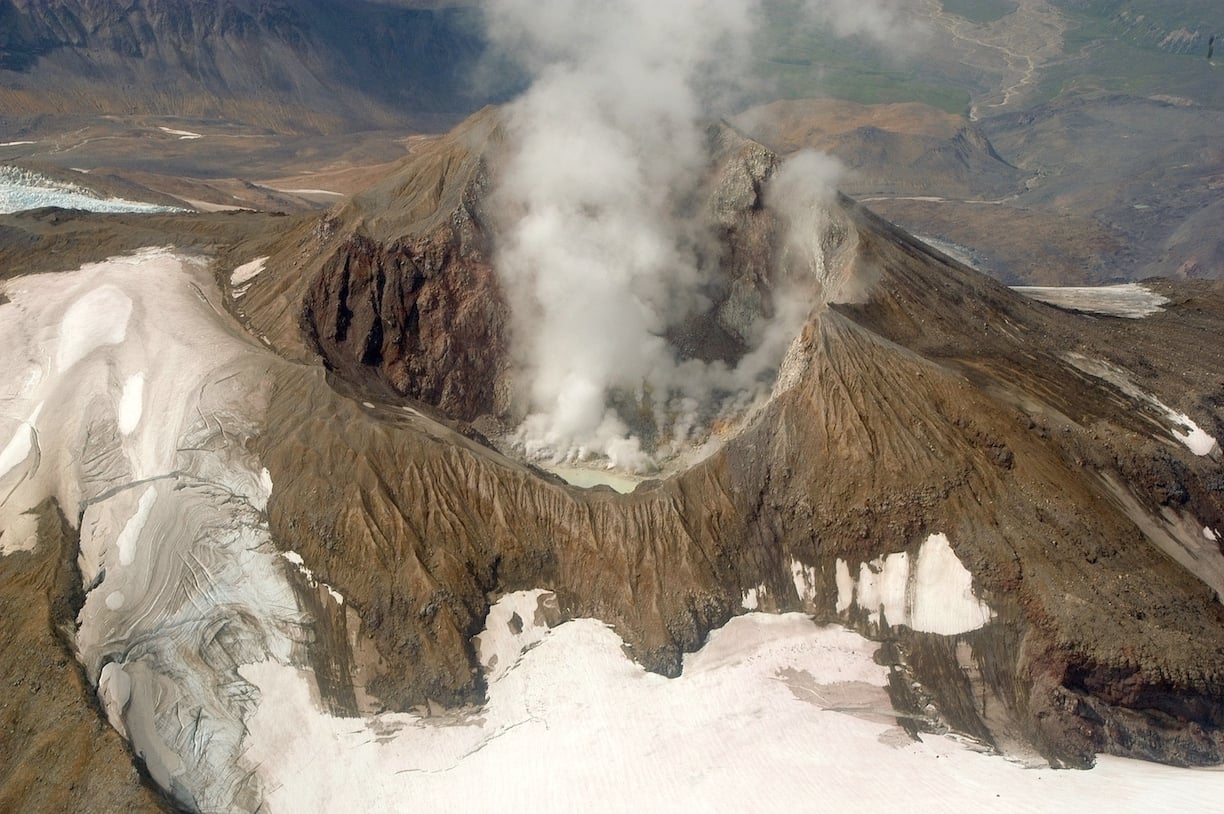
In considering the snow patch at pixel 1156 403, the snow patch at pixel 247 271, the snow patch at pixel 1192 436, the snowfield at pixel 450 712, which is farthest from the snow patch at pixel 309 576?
the snow patch at pixel 1192 436

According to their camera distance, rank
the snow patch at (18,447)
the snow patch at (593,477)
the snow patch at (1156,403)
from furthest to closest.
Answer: the snow patch at (593,477), the snow patch at (1156,403), the snow patch at (18,447)

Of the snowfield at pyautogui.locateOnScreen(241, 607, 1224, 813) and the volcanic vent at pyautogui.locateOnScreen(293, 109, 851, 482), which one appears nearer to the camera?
the snowfield at pyautogui.locateOnScreen(241, 607, 1224, 813)

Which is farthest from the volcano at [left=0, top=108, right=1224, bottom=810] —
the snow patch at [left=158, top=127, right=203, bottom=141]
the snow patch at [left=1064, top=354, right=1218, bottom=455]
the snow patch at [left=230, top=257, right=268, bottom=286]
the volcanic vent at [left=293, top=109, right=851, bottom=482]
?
the snow patch at [left=158, top=127, right=203, bottom=141]

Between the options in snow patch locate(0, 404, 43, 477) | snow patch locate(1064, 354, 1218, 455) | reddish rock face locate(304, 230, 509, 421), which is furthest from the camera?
reddish rock face locate(304, 230, 509, 421)

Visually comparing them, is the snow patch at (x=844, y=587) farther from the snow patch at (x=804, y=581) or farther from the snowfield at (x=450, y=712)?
the snow patch at (x=804, y=581)

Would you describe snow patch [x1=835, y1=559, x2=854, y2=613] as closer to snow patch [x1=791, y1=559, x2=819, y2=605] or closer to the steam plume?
snow patch [x1=791, y1=559, x2=819, y2=605]

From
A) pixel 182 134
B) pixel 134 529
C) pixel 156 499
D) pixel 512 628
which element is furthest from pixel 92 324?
pixel 182 134
